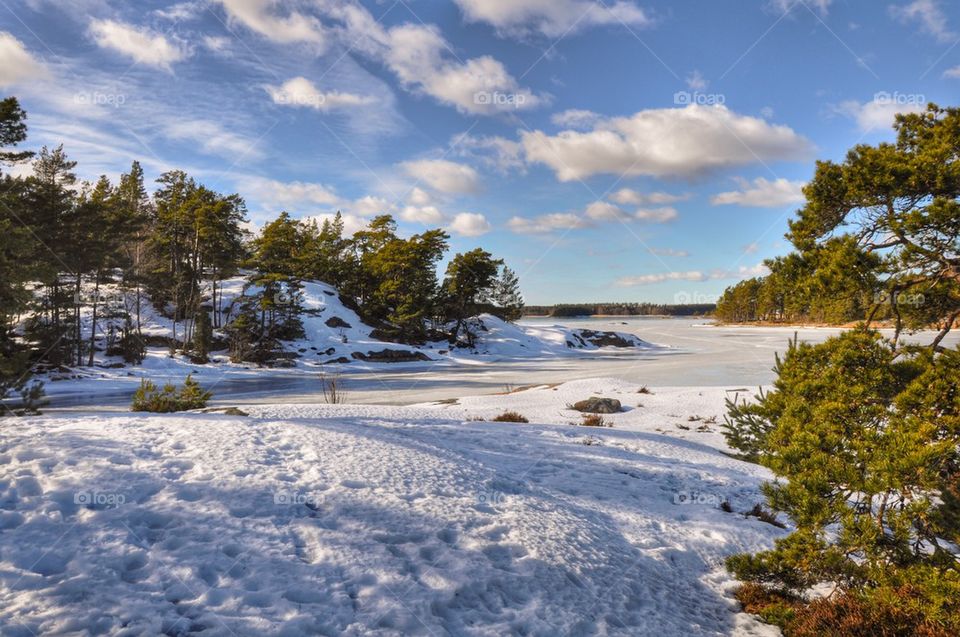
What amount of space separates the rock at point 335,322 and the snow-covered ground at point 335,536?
38.3 metres

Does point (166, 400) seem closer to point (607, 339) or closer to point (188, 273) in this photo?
point (188, 273)

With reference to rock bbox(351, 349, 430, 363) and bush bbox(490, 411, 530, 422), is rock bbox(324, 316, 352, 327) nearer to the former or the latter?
rock bbox(351, 349, 430, 363)

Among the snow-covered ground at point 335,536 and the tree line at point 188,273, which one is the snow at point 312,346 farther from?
the snow-covered ground at point 335,536

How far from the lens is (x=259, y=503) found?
5.47 meters

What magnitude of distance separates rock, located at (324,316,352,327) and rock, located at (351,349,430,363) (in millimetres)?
7016

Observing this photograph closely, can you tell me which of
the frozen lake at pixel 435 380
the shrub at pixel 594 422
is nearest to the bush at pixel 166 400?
the frozen lake at pixel 435 380

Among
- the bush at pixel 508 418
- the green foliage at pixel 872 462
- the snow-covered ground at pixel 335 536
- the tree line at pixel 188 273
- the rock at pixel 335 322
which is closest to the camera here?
the green foliage at pixel 872 462

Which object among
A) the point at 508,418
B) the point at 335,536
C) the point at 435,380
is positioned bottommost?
the point at 435,380

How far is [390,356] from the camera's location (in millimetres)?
41125

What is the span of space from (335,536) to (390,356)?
36.7 m

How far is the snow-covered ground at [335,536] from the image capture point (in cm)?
388

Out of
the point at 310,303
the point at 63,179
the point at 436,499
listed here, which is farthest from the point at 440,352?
the point at 436,499

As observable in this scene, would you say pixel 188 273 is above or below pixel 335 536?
above

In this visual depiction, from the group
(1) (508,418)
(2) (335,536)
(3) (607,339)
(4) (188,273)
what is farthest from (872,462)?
(3) (607,339)
